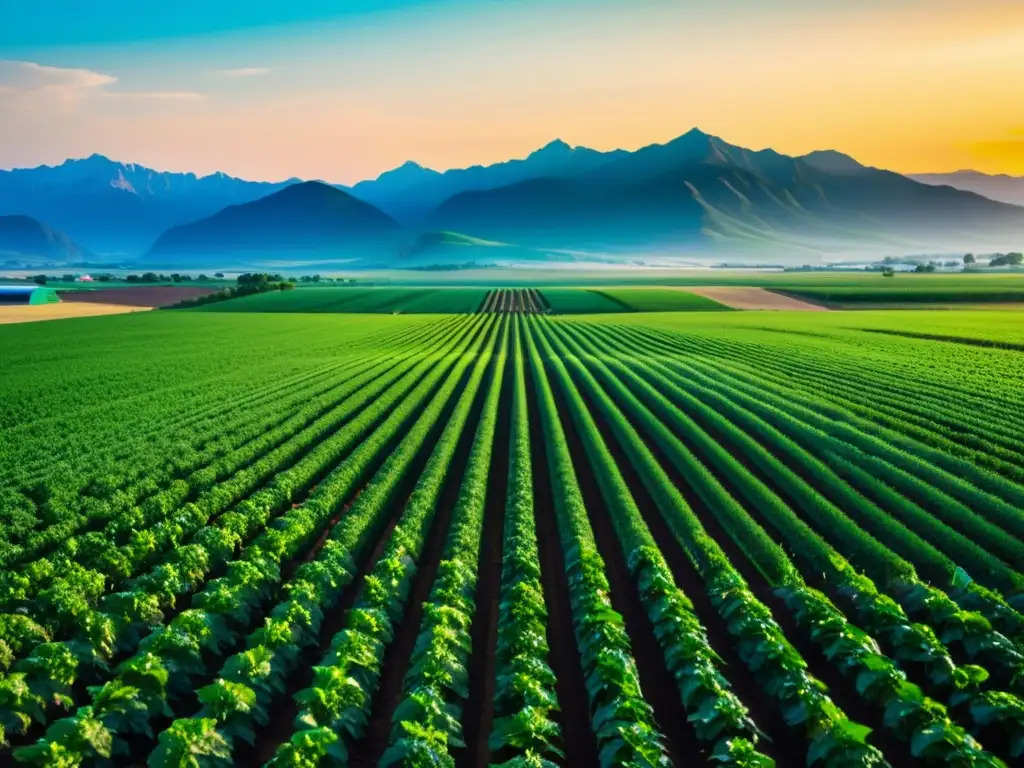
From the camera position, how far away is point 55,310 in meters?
88.6

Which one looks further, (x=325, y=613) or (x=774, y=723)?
(x=325, y=613)

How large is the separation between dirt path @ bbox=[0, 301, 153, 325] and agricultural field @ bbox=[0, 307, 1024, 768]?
5577 centimetres

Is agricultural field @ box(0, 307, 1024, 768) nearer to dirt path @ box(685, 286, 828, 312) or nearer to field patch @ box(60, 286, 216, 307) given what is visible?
dirt path @ box(685, 286, 828, 312)

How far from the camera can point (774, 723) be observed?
10.3m

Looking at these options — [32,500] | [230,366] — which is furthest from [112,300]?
[32,500]

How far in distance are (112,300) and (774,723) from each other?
122 metres

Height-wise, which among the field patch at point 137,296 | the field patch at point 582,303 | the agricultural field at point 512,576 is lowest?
the agricultural field at point 512,576

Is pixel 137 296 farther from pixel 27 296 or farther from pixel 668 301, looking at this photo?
pixel 668 301

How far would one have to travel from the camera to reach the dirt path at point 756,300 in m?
99.6

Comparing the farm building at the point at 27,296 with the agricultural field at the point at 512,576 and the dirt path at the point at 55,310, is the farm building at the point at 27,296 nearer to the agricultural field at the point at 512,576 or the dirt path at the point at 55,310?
the dirt path at the point at 55,310

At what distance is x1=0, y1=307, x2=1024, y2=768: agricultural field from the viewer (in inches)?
376

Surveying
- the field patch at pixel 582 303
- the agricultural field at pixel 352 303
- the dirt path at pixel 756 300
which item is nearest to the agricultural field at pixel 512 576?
the field patch at pixel 582 303

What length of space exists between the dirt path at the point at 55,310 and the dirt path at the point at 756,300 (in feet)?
281

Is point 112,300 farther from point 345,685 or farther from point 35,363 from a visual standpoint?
point 345,685
